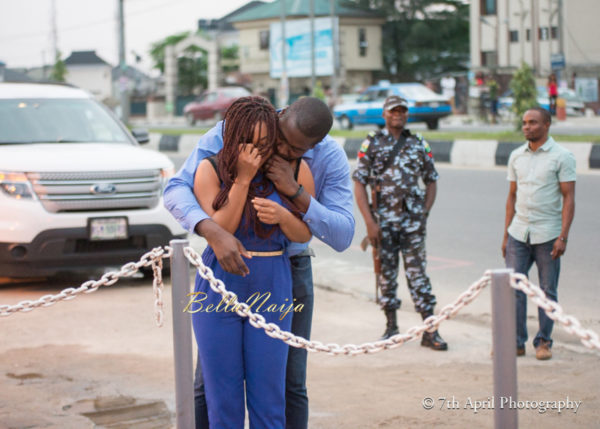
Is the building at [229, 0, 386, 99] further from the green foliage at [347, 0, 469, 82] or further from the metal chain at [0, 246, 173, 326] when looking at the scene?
the metal chain at [0, 246, 173, 326]

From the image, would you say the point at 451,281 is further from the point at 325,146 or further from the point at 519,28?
the point at 519,28

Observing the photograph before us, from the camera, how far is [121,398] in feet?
17.4

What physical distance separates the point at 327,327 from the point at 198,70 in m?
64.8

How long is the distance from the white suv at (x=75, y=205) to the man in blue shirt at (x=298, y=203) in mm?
4556

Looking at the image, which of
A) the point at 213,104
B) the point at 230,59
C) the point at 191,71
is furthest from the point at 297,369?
the point at 230,59

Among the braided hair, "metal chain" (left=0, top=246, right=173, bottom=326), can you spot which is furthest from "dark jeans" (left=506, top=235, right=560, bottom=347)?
the braided hair

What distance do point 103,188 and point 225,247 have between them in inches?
199

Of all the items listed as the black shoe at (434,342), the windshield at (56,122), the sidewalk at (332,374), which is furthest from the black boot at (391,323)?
the windshield at (56,122)

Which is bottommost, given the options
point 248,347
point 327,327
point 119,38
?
point 327,327

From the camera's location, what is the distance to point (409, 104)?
27.6 metres

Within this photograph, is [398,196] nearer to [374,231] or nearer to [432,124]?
[374,231]

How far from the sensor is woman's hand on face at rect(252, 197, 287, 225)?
134 inches

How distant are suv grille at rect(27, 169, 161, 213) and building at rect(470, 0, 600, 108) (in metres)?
39.2

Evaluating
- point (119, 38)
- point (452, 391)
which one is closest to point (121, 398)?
point (452, 391)
